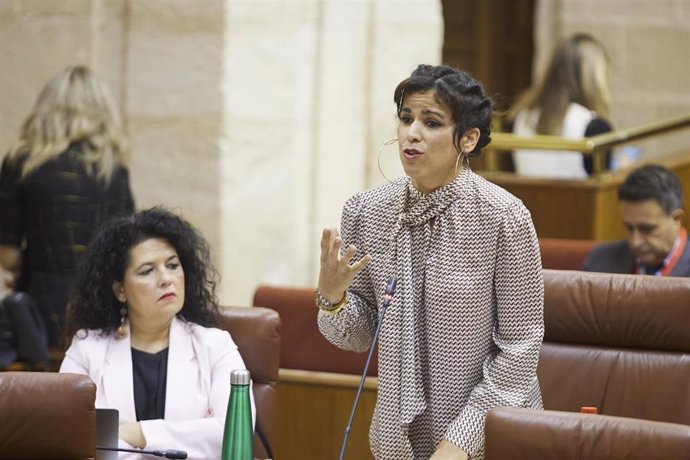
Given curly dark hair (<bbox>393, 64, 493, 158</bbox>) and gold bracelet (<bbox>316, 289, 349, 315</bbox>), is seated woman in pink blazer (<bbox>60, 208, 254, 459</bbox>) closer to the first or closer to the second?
gold bracelet (<bbox>316, 289, 349, 315</bbox>)

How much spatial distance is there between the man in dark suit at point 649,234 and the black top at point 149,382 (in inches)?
82.7

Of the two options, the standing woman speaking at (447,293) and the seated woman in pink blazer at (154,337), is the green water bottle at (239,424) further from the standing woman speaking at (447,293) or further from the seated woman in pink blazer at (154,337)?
the seated woman in pink blazer at (154,337)

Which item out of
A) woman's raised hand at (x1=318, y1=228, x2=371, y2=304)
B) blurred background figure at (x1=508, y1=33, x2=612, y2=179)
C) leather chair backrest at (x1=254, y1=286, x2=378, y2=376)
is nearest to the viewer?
woman's raised hand at (x1=318, y1=228, x2=371, y2=304)

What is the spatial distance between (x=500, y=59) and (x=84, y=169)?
503cm

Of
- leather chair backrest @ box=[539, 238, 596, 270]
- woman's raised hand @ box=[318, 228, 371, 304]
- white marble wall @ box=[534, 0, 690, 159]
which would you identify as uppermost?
white marble wall @ box=[534, 0, 690, 159]

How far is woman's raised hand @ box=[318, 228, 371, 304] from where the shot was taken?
9.04ft

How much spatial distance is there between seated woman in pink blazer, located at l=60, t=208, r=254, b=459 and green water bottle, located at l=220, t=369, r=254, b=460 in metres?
0.62

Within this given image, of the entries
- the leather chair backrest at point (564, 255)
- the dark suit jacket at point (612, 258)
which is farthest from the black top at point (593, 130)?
the dark suit jacket at point (612, 258)

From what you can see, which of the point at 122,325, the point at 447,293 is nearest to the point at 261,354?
the point at 122,325

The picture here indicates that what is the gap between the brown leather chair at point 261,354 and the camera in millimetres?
3799

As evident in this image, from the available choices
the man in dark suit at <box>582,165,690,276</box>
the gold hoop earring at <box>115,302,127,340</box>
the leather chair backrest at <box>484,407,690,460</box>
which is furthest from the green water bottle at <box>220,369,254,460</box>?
the man in dark suit at <box>582,165,690,276</box>

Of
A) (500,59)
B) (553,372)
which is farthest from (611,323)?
(500,59)

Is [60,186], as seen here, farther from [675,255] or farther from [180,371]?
[675,255]

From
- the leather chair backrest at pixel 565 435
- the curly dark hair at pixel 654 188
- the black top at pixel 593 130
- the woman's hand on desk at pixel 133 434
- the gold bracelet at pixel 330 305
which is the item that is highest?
the black top at pixel 593 130
